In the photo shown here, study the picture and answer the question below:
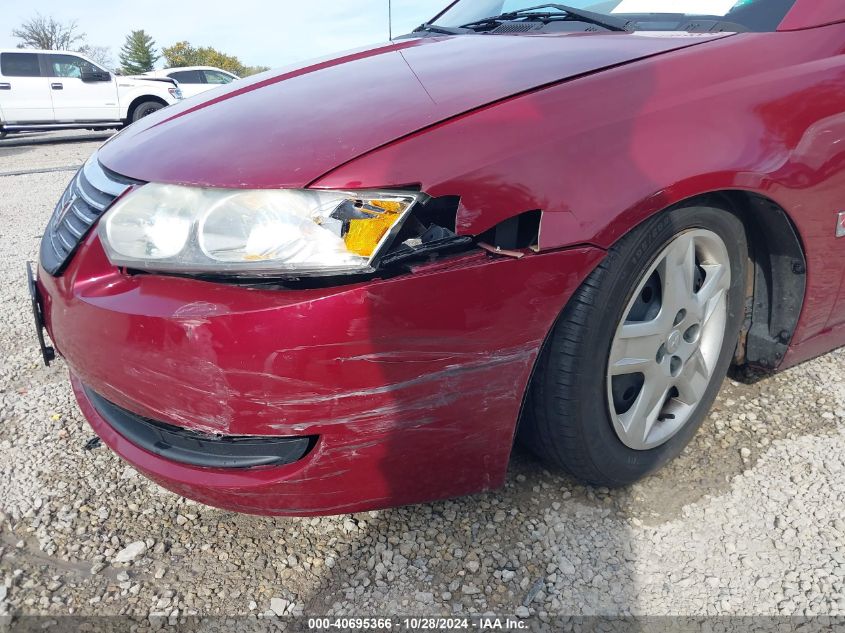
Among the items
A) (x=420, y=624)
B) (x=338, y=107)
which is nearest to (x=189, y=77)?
(x=338, y=107)

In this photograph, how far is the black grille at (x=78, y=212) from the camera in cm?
154

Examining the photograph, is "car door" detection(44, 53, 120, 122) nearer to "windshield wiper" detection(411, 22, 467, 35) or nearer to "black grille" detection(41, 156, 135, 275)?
"windshield wiper" detection(411, 22, 467, 35)

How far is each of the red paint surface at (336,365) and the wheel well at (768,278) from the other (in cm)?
67

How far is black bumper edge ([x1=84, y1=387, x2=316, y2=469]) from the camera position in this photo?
55.0 inches

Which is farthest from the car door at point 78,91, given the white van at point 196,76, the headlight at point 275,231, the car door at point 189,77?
the headlight at point 275,231

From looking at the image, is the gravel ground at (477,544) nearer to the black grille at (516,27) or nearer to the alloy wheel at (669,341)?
the alloy wheel at (669,341)

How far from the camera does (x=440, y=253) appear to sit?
1.28 meters

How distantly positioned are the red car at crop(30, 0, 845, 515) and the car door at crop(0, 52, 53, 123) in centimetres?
1195

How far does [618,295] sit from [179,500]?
1363 mm

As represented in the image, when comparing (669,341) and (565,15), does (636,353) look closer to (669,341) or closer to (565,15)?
(669,341)

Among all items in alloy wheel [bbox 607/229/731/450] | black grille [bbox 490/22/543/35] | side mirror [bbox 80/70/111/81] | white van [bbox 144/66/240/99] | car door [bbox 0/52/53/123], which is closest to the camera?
alloy wheel [bbox 607/229/731/450]

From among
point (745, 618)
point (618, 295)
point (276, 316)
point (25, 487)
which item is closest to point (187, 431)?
point (276, 316)

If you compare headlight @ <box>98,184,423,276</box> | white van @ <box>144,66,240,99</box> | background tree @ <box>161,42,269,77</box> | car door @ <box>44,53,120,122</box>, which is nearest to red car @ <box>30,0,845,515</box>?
headlight @ <box>98,184,423,276</box>

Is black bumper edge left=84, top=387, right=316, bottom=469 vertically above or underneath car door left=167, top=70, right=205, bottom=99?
above
